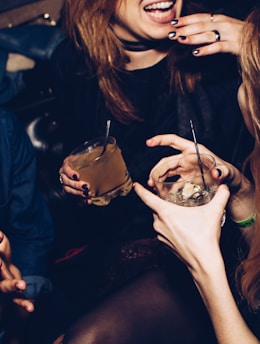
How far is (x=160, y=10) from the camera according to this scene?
2.13 metres

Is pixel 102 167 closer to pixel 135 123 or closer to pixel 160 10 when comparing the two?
pixel 135 123

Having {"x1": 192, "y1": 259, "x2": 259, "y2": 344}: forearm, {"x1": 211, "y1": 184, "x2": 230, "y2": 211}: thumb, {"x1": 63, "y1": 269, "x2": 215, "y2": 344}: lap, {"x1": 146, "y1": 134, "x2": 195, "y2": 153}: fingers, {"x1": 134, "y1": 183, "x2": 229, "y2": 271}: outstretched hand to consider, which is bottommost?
{"x1": 63, "y1": 269, "x2": 215, "y2": 344}: lap

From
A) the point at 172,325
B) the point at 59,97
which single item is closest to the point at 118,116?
the point at 59,97

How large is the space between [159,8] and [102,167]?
Answer: 3.25 ft

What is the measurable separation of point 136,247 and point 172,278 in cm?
64

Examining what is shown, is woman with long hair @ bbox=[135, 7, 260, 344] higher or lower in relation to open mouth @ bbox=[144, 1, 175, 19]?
lower

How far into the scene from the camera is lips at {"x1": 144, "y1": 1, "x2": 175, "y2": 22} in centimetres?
210

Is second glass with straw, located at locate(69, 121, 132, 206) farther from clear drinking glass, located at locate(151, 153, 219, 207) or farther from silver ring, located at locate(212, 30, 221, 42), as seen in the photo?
silver ring, located at locate(212, 30, 221, 42)

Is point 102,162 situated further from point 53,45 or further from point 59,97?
point 53,45

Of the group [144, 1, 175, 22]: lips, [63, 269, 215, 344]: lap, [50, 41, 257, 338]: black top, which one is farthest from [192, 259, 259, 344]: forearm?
[144, 1, 175, 22]: lips

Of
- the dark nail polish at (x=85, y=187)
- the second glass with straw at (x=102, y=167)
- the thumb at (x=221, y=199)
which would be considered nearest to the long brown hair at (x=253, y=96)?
the thumb at (x=221, y=199)

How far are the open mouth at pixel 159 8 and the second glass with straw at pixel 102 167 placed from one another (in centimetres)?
76

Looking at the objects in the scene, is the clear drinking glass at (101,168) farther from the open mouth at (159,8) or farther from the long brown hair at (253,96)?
the open mouth at (159,8)

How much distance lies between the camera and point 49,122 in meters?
2.92
